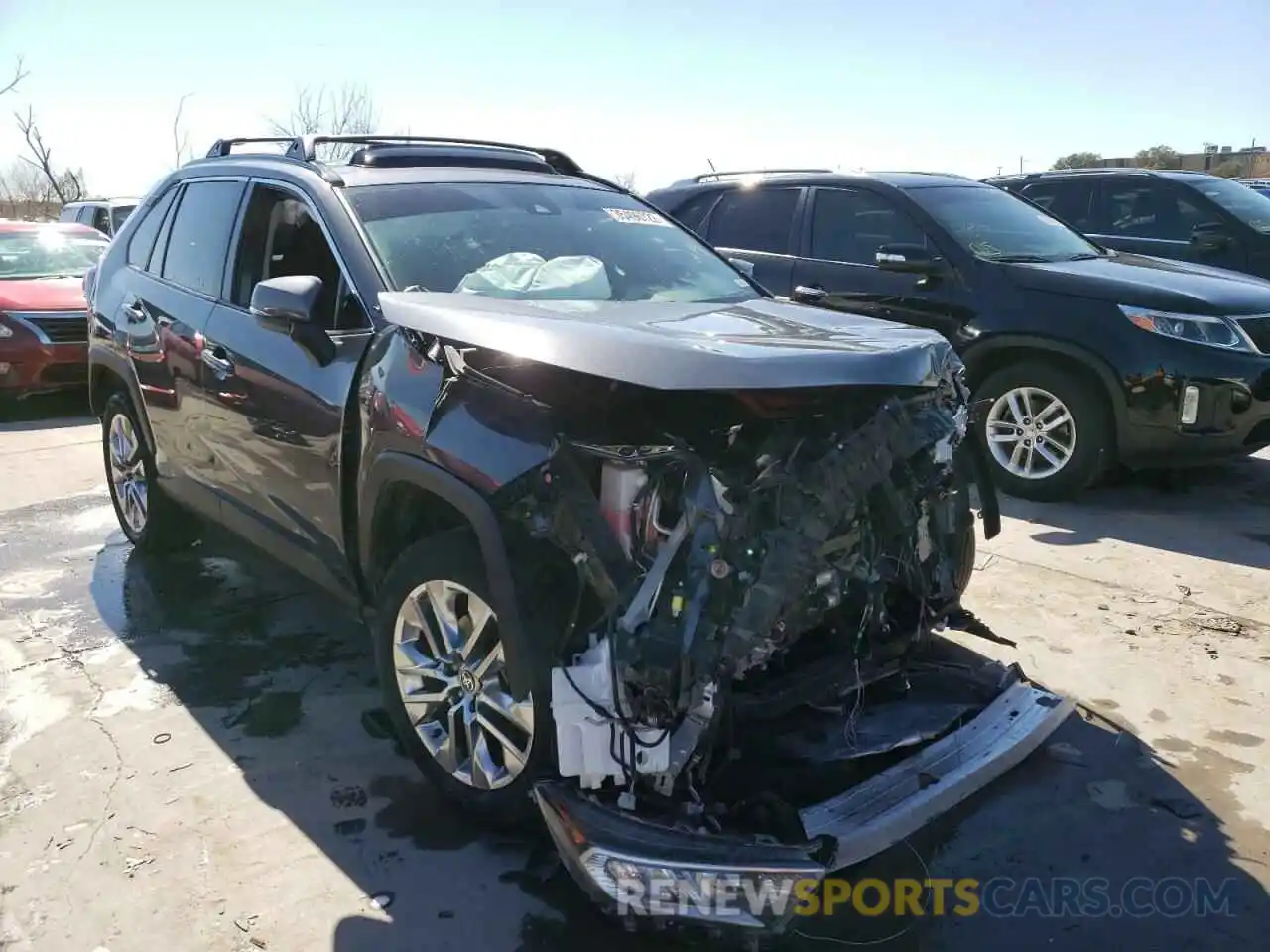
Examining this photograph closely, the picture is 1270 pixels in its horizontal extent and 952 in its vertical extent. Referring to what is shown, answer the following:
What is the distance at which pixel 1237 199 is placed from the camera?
352 inches

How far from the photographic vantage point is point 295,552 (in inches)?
152

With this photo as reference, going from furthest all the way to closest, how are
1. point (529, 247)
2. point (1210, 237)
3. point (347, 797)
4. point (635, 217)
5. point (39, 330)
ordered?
point (39, 330) < point (1210, 237) < point (635, 217) < point (529, 247) < point (347, 797)

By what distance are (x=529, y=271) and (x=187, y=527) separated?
9.35ft

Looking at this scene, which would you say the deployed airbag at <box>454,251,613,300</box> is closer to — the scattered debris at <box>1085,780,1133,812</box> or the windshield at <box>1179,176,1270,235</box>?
the scattered debris at <box>1085,780,1133,812</box>

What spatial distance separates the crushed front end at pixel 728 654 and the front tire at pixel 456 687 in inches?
10.3

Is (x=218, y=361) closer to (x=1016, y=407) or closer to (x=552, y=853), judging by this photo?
(x=552, y=853)

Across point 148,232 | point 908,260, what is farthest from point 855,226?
point 148,232

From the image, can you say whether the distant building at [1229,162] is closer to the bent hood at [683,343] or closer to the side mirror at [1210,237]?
the side mirror at [1210,237]

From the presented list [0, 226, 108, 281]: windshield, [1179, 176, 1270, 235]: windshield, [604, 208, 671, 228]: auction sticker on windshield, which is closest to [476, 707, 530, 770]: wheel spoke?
[604, 208, 671, 228]: auction sticker on windshield

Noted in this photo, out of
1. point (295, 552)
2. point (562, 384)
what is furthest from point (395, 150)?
point (562, 384)

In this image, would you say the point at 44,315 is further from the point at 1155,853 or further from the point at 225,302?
the point at 1155,853

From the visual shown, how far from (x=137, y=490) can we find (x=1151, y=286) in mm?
5638

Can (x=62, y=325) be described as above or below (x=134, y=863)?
above

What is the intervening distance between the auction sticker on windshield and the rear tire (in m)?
2.83
